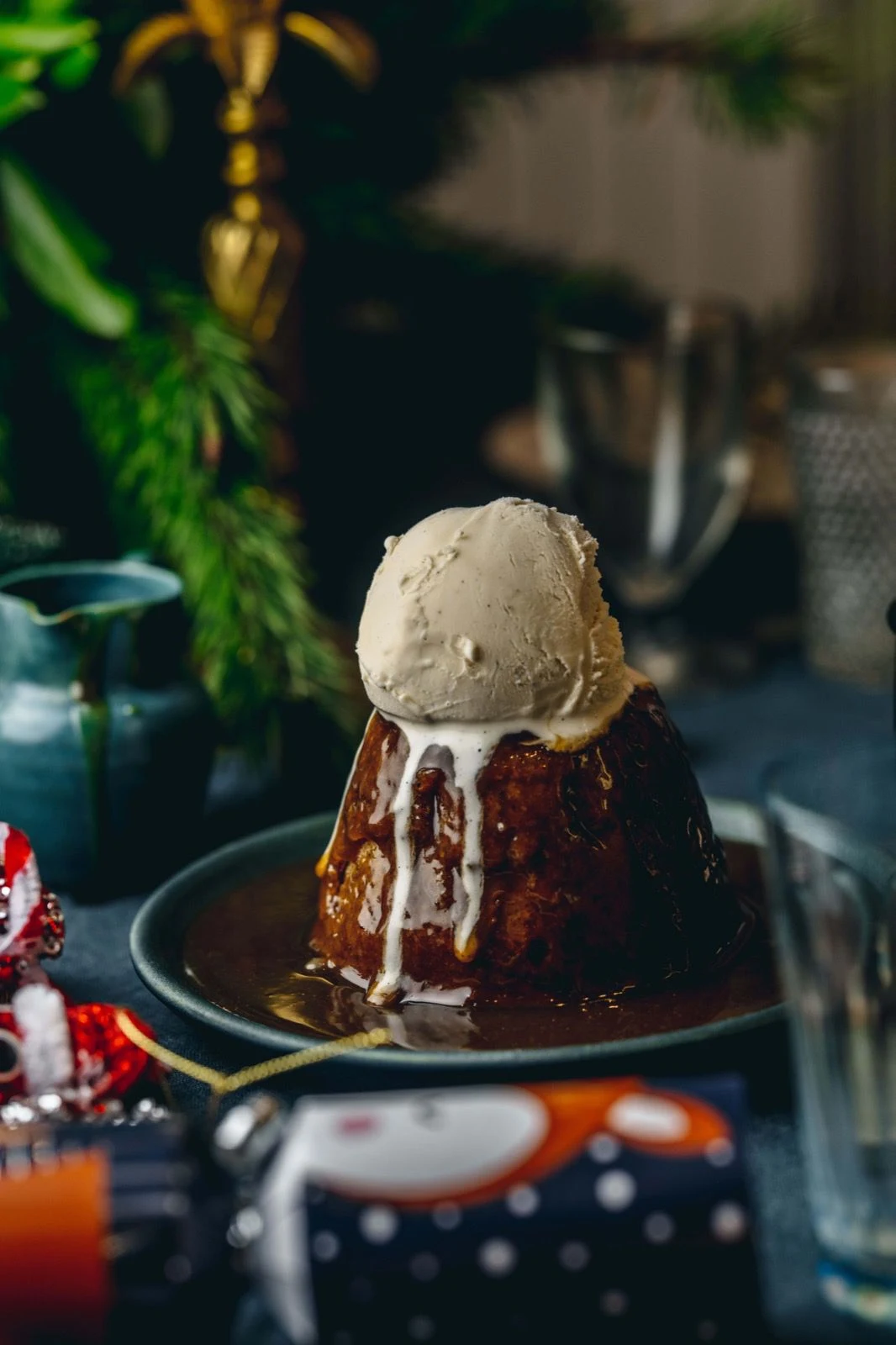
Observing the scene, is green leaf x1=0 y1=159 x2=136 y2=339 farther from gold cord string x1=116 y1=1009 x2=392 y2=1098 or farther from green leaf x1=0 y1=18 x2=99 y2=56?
gold cord string x1=116 y1=1009 x2=392 y2=1098

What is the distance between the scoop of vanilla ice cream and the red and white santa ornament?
0.16m

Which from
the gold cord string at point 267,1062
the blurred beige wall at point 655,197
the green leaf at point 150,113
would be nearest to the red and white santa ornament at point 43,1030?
the gold cord string at point 267,1062

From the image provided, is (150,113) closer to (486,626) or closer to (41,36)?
(41,36)

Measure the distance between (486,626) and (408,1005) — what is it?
151mm

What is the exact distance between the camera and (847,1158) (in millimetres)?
509

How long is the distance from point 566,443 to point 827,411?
18 cm

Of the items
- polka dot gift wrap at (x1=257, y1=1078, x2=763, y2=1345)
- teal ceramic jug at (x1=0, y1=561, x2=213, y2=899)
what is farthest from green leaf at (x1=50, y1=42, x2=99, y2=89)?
polka dot gift wrap at (x1=257, y1=1078, x2=763, y2=1345)

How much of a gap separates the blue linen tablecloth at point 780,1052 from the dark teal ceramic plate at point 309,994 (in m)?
0.02

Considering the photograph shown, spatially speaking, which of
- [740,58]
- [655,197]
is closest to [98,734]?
[740,58]

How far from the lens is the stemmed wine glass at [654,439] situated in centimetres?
120

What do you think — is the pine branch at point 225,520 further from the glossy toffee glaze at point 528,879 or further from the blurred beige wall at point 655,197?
the blurred beige wall at point 655,197

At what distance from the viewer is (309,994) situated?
2.35 feet

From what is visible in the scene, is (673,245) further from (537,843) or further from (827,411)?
(537,843)

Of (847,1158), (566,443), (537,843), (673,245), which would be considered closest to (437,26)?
(566,443)
